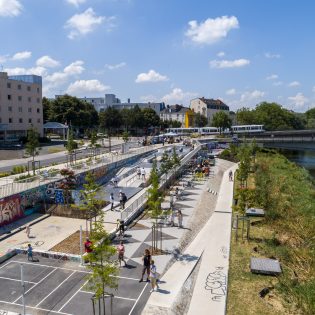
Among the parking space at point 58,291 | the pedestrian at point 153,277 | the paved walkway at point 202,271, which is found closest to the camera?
the paved walkway at point 202,271

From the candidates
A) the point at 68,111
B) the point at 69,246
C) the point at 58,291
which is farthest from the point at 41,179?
the point at 68,111

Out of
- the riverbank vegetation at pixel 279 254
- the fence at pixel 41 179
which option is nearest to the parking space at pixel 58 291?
the riverbank vegetation at pixel 279 254

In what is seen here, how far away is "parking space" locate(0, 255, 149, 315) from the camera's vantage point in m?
15.1

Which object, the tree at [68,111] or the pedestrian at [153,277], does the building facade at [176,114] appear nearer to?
the tree at [68,111]

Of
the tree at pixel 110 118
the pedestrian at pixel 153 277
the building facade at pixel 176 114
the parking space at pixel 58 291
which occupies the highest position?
the building facade at pixel 176 114

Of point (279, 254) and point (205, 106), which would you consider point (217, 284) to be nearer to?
point (279, 254)

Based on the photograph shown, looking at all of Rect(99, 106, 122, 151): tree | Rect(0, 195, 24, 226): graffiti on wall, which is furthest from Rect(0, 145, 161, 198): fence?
Rect(99, 106, 122, 151): tree

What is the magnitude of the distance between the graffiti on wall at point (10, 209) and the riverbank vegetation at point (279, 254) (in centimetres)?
1675

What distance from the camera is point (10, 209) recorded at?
26797mm

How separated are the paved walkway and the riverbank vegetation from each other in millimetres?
641

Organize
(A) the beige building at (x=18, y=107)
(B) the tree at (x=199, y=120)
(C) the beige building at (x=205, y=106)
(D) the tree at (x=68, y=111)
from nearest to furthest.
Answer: (A) the beige building at (x=18, y=107) → (D) the tree at (x=68, y=111) → (B) the tree at (x=199, y=120) → (C) the beige building at (x=205, y=106)

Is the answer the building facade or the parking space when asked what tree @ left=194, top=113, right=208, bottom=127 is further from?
the parking space

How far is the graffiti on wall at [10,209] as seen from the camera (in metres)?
26.0

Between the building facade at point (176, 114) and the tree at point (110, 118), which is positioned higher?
the building facade at point (176, 114)
